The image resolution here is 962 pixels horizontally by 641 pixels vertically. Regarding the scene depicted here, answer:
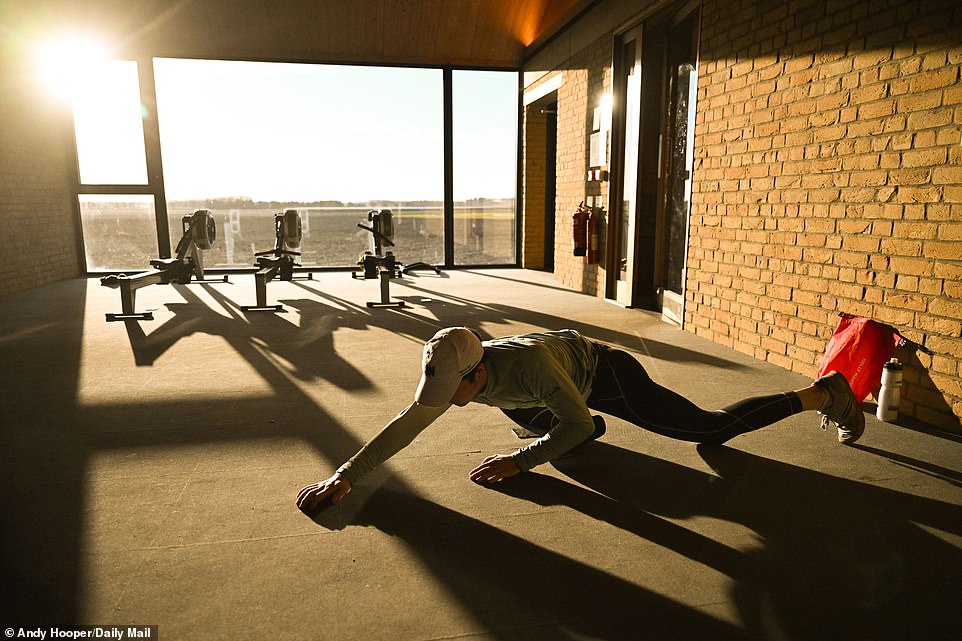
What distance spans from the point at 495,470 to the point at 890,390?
215cm

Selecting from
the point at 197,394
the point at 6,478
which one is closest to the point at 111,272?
the point at 197,394

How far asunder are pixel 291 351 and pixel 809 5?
13.7ft

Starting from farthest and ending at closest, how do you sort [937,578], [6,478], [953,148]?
[953,148] → [6,478] → [937,578]

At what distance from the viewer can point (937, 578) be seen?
184 centimetres

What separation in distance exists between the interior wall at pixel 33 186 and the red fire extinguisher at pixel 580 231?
7100mm

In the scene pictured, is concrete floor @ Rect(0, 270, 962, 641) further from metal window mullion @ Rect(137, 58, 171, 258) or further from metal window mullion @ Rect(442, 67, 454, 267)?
metal window mullion @ Rect(442, 67, 454, 267)

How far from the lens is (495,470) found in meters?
2.41

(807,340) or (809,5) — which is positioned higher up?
(809,5)

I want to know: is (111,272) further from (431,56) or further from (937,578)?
(937,578)

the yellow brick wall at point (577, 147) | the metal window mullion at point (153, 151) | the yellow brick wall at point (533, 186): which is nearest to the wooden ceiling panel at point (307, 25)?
the metal window mullion at point (153, 151)

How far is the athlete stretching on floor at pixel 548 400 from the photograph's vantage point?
1985 millimetres

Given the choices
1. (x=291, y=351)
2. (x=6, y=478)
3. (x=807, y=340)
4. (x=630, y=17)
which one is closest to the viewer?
(x=6, y=478)

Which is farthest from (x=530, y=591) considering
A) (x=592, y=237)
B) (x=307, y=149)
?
(x=307, y=149)

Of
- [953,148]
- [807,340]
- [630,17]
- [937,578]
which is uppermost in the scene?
[630,17]
